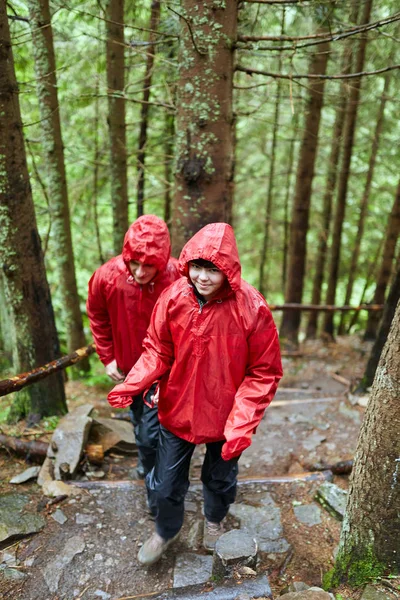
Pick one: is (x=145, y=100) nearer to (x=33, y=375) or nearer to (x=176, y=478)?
(x=33, y=375)

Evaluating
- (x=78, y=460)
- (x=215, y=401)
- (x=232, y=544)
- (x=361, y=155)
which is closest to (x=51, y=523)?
(x=78, y=460)

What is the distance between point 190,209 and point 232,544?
325cm

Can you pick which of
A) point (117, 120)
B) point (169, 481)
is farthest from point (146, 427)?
point (117, 120)

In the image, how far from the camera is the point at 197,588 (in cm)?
289

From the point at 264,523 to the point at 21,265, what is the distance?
355cm

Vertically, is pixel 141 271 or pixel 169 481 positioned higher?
pixel 141 271

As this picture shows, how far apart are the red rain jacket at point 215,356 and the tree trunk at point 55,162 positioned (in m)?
3.36

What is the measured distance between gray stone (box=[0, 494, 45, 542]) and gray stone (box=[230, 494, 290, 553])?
1.74 metres

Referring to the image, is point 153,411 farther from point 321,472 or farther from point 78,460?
point 321,472

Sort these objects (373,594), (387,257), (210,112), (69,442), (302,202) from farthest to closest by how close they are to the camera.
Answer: (387,257)
(302,202)
(210,112)
(69,442)
(373,594)

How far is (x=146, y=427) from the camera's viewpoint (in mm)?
3570

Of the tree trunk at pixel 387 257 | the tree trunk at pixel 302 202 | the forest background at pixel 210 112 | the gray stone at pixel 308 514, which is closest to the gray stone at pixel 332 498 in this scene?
the gray stone at pixel 308 514

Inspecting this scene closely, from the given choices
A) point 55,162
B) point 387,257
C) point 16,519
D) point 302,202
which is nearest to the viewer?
point 16,519

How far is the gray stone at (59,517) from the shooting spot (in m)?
3.59
